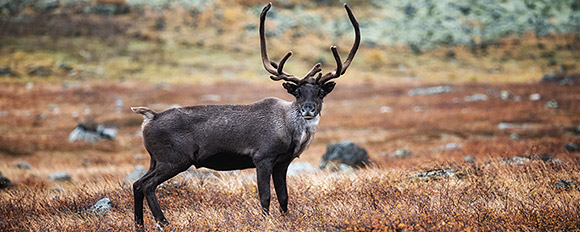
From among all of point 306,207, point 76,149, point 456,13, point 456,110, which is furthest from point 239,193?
point 456,13

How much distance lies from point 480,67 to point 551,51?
575 inches

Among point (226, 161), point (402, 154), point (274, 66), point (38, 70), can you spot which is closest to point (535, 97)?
point (402, 154)

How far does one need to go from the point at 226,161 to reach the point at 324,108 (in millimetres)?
30310

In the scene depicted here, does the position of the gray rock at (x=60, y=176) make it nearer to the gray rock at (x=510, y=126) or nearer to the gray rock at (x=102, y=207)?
the gray rock at (x=102, y=207)

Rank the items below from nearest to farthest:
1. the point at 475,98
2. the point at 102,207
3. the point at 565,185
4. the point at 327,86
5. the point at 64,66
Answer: the point at 327,86
the point at 565,185
the point at 102,207
the point at 475,98
the point at 64,66

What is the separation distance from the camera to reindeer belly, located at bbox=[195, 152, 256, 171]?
7807 mm

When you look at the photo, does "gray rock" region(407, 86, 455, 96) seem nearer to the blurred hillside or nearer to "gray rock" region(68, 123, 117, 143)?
the blurred hillside

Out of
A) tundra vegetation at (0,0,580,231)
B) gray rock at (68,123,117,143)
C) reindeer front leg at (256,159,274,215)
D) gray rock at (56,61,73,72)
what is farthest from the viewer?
gray rock at (56,61,73,72)

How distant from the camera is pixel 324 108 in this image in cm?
3794

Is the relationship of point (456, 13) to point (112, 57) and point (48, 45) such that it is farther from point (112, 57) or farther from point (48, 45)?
point (48, 45)

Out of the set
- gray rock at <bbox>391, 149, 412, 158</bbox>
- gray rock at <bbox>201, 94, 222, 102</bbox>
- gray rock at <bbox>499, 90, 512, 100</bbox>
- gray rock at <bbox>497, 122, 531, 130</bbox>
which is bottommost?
gray rock at <bbox>201, 94, 222, 102</bbox>

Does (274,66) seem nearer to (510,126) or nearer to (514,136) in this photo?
(514,136)

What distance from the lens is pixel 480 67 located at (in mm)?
69688

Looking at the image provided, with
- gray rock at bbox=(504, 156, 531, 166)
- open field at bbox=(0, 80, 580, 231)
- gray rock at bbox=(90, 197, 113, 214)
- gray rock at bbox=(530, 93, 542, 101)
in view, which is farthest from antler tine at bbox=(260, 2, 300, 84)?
gray rock at bbox=(530, 93, 542, 101)
